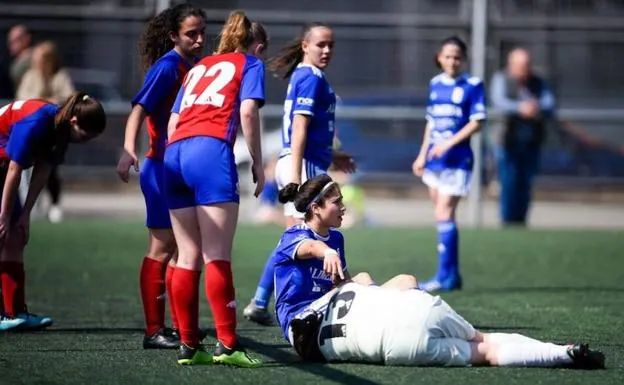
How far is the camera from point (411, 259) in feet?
40.2

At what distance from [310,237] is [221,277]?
20.4 inches

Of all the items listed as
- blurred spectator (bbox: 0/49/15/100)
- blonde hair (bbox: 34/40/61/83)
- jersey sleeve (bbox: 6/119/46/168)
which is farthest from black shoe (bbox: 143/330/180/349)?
blurred spectator (bbox: 0/49/15/100)

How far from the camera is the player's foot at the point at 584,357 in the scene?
615cm

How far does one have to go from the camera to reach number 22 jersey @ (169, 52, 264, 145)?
6.32m

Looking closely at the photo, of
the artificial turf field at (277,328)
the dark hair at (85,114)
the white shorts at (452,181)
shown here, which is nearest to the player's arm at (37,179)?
the dark hair at (85,114)

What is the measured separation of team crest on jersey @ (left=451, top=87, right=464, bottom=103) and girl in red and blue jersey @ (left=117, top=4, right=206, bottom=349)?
3.45 metres

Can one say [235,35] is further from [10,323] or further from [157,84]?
[10,323]

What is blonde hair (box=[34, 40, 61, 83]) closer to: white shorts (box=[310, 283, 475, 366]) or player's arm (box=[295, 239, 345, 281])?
player's arm (box=[295, 239, 345, 281])

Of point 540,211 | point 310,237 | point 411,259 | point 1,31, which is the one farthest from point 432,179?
point 1,31

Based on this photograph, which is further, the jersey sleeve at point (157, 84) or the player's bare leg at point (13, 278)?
the player's bare leg at point (13, 278)

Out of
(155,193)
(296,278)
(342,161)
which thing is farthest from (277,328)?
(296,278)

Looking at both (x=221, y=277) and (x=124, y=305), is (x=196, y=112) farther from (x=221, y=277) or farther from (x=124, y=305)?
(x=124, y=305)

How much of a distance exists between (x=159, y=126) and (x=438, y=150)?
3408 millimetres

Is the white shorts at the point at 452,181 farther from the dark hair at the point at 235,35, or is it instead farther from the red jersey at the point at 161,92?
the dark hair at the point at 235,35
